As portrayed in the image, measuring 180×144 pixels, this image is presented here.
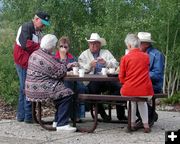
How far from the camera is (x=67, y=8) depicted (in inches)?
537

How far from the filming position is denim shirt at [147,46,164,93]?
8156mm

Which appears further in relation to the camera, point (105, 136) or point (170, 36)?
point (170, 36)

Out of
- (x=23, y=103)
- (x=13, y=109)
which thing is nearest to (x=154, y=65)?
(x=23, y=103)

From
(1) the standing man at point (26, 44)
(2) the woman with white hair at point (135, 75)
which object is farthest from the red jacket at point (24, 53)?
(2) the woman with white hair at point (135, 75)

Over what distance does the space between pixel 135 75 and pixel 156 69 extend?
74 centimetres

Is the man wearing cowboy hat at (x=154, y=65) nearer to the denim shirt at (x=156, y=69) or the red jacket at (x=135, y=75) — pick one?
the denim shirt at (x=156, y=69)

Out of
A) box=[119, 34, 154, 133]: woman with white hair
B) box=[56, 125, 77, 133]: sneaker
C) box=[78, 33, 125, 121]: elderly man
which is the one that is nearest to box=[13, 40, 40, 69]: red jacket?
box=[78, 33, 125, 121]: elderly man

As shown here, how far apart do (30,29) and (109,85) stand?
148 cm

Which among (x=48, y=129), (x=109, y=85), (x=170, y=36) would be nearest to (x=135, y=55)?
(x=109, y=85)

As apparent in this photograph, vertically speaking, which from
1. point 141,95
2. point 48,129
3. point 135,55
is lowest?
point 48,129

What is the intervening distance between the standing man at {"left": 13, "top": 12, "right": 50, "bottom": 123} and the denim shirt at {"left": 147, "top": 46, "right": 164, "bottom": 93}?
1699 millimetres

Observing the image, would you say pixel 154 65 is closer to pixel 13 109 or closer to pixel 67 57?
pixel 67 57

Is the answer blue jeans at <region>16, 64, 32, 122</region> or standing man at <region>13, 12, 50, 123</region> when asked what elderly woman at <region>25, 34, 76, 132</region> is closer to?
standing man at <region>13, 12, 50, 123</region>

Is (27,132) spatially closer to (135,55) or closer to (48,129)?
(48,129)
